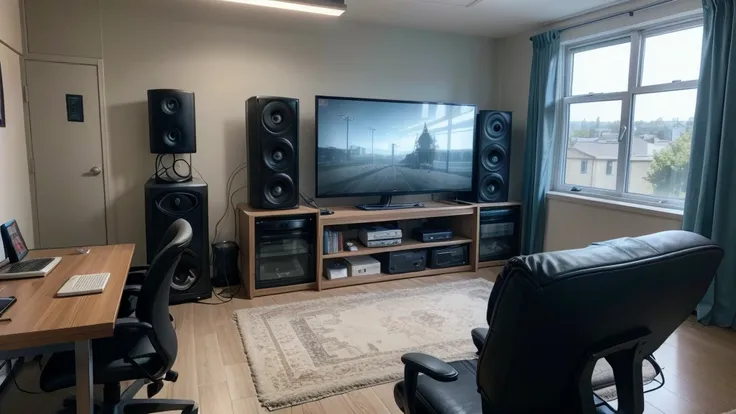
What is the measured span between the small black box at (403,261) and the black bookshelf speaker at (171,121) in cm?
183

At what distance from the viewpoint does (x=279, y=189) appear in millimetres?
3488

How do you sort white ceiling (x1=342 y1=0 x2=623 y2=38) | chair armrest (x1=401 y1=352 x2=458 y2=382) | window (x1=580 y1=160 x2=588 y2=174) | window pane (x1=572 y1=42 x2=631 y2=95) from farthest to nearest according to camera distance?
window (x1=580 y1=160 x2=588 y2=174) < window pane (x1=572 y1=42 x2=631 y2=95) < white ceiling (x1=342 y1=0 x2=623 y2=38) < chair armrest (x1=401 y1=352 x2=458 y2=382)

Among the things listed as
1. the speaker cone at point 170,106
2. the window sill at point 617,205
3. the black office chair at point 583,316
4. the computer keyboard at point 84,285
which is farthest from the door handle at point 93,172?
the window sill at point 617,205

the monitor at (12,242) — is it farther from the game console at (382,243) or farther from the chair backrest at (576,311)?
the game console at (382,243)

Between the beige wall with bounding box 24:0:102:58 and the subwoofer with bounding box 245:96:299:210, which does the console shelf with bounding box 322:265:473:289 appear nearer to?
the subwoofer with bounding box 245:96:299:210

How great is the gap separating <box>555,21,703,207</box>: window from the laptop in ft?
12.6

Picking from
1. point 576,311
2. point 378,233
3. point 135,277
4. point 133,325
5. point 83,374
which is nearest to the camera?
point 576,311

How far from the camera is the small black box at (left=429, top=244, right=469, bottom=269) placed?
4109 millimetres

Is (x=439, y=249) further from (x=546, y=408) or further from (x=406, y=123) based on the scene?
(x=546, y=408)

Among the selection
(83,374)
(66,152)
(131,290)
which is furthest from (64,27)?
(83,374)

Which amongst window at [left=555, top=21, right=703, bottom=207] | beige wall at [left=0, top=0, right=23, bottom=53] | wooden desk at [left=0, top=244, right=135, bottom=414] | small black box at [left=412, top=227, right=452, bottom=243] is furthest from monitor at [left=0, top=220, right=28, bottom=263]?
window at [left=555, top=21, right=703, bottom=207]

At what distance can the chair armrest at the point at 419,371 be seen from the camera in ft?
4.07

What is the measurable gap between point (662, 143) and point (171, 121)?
3619 millimetres

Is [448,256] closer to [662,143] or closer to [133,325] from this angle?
[662,143]
